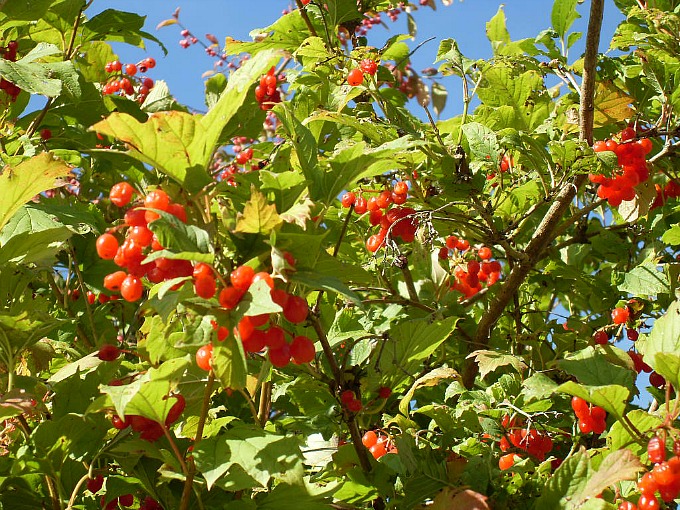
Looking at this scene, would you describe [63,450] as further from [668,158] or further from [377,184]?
[668,158]

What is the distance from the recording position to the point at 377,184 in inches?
96.4

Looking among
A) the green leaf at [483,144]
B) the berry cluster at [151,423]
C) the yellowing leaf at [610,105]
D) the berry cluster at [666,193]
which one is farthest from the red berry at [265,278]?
the berry cluster at [666,193]

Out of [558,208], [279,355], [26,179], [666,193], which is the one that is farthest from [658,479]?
[666,193]

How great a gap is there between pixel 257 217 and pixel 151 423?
0.64m

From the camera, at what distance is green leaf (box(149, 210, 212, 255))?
47.2 inches

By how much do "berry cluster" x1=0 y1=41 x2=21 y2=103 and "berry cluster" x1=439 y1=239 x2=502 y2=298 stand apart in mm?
1813

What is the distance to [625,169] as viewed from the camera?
86.0 inches

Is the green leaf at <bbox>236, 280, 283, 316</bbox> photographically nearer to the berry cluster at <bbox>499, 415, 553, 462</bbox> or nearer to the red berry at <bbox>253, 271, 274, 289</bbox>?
the red berry at <bbox>253, 271, 274, 289</bbox>

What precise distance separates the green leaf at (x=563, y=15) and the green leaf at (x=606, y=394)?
162 cm

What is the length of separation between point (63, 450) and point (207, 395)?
49cm

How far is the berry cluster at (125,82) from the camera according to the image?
3242mm

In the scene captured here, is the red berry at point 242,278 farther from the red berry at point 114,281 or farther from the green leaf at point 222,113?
the red berry at point 114,281

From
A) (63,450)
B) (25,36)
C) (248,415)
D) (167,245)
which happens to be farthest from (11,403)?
(25,36)

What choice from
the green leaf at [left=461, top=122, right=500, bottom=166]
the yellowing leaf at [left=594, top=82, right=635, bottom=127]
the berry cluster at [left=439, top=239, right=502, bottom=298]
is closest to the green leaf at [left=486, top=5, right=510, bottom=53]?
the yellowing leaf at [left=594, top=82, right=635, bottom=127]
